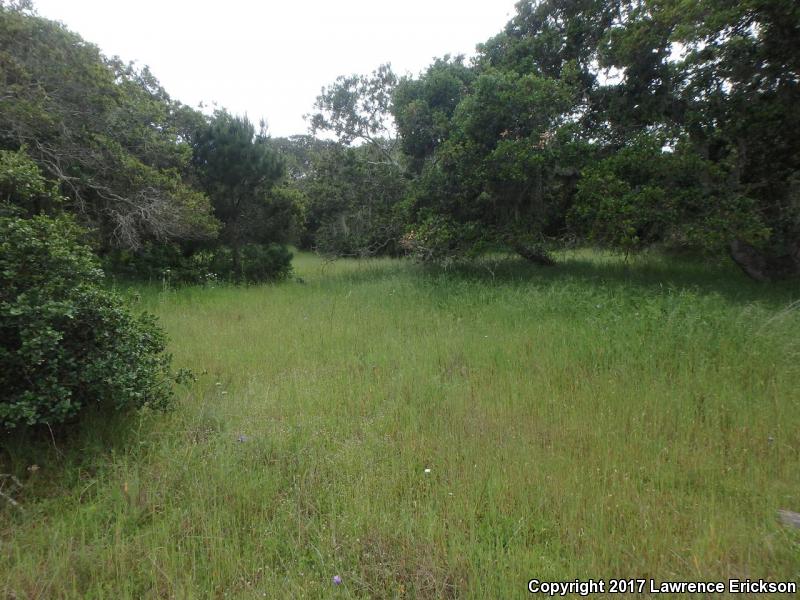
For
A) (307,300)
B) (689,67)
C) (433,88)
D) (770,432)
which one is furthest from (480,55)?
(770,432)

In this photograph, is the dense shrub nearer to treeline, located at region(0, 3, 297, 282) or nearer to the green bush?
treeline, located at region(0, 3, 297, 282)

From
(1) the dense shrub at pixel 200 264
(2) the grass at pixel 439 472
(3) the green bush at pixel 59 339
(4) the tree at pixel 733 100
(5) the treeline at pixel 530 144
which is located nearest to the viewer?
(2) the grass at pixel 439 472

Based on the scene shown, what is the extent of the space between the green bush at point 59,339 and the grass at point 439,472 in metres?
0.34

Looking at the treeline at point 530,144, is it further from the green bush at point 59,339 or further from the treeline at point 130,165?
the green bush at point 59,339

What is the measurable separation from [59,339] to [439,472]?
2629mm

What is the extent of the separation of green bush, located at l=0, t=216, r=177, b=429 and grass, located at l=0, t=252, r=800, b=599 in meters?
0.34

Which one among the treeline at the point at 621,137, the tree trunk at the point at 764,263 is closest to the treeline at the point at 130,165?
the treeline at the point at 621,137

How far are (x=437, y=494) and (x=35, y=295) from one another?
9.84 ft

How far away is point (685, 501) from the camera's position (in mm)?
2271

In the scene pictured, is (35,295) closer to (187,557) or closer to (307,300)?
(187,557)

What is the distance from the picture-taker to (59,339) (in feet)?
8.60

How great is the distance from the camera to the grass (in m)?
1.93

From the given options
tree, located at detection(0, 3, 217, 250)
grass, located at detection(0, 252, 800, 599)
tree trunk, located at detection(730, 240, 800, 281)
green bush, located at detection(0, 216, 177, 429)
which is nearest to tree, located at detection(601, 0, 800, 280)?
tree trunk, located at detection(730, 240, 800, 281)

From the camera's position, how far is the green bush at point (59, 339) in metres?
2.60
